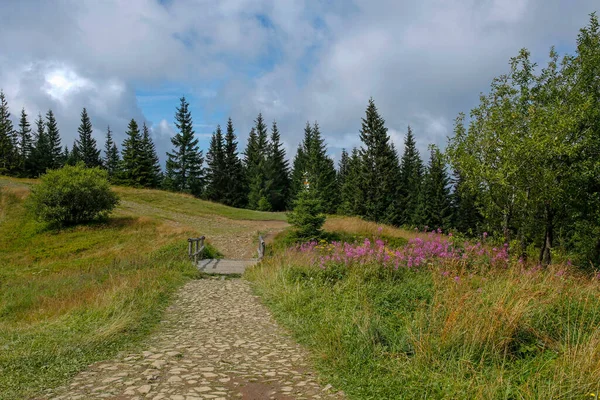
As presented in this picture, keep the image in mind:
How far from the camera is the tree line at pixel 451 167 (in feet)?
38.2

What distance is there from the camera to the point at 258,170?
5978cm

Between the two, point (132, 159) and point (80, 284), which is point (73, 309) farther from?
point (132, 159)

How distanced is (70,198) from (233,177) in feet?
108

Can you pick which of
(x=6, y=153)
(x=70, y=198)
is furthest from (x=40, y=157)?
(x=70, y=198)

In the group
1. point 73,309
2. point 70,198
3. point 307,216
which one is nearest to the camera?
point 73,309

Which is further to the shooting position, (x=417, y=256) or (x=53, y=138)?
(x=53, y=138)

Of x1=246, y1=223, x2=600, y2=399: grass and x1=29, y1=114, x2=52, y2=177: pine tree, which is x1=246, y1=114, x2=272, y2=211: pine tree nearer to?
x1=29, y1=114, x2=52, y2=177: pine tree

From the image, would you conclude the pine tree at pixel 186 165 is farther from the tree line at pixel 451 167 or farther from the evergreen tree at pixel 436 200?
the evergreen tree at pixel 436 200

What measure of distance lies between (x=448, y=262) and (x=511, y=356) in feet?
12.7

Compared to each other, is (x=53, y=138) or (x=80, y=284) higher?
(x=53, y=138)

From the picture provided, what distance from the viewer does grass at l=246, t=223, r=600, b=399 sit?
3.34 m

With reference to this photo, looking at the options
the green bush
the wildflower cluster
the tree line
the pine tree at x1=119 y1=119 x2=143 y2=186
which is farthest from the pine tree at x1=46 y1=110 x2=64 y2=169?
the wildflower cluster

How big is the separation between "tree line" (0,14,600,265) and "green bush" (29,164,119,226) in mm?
14000

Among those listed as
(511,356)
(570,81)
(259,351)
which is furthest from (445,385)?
(570,81)
